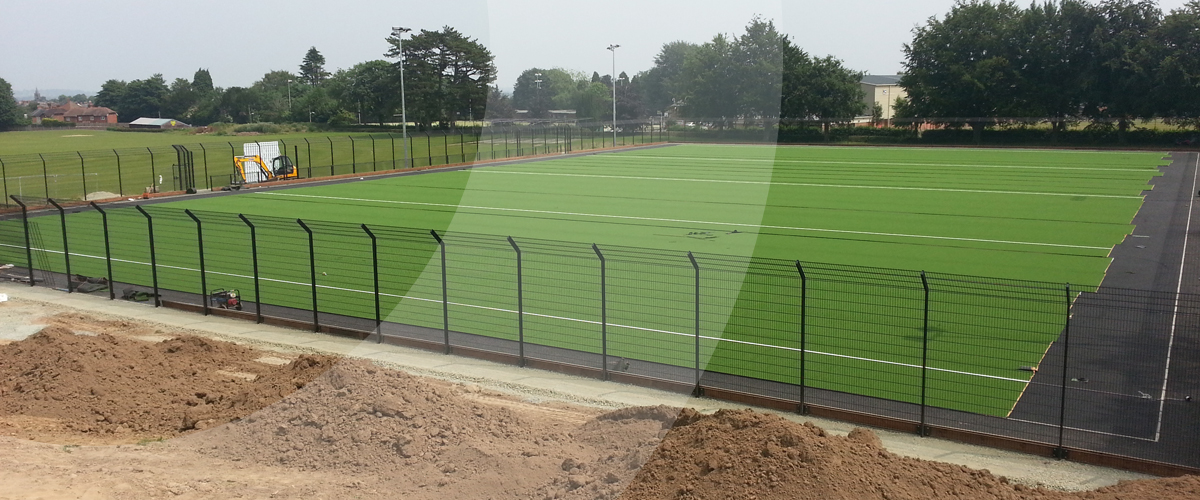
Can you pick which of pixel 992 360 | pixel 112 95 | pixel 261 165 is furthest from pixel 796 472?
pixel 112 95

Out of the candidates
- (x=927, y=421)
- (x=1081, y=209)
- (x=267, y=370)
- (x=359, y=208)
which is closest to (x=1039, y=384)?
(x=927, y=421)

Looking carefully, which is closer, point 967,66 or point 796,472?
point 796,472

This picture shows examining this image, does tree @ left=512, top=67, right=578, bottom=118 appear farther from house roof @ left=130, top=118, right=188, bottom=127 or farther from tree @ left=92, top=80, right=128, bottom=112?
tree @ left=92, top=80, right=128, bottom=112

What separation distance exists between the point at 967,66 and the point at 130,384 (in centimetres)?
8195

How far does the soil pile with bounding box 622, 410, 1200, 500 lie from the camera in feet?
23.9

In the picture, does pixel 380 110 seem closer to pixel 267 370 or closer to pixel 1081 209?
pixel 267 370

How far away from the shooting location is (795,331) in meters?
15.6

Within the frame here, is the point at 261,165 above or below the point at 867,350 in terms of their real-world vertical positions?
above

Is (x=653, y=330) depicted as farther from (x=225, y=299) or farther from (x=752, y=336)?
(x=225, y=299)

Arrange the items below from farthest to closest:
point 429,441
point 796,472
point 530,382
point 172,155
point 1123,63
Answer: point 1123,63
point 172,155
point 530,382
point 429,441
point 796,472

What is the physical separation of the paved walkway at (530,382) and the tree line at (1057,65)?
238 feet

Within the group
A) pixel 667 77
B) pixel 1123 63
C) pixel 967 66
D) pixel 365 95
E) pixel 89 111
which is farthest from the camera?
pixel 89 111

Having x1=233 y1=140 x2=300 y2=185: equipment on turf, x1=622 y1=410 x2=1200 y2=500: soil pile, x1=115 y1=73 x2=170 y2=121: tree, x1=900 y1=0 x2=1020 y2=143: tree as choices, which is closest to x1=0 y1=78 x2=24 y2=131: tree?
x1=115 y1=73 x2=170 y2=121: tree

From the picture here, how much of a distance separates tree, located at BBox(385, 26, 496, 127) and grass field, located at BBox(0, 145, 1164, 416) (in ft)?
2.43
